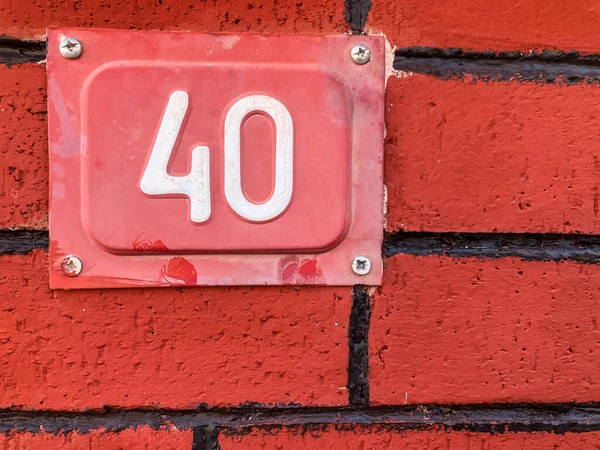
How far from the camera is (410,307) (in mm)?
577

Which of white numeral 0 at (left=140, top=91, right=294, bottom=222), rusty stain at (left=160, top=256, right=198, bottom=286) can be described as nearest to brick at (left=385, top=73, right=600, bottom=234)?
white numeral 0 at (left=140, top=91, right=294, bottom=222)

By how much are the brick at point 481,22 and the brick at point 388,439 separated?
441mm

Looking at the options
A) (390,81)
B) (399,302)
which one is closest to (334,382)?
(399,302)

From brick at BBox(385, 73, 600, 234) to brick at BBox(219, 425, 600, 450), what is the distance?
9.3 inches

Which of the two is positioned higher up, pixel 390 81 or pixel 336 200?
pixel 390 81

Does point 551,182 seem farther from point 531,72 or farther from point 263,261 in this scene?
point 263,261

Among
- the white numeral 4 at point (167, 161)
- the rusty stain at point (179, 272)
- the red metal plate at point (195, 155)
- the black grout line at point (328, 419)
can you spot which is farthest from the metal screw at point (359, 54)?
the black grout line at point (328, 419)

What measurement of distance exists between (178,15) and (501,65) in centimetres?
36

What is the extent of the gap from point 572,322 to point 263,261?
36 cm

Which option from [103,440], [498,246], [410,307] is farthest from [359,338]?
[103,440]

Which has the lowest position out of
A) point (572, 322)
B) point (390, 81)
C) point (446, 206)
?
point (572, 322)

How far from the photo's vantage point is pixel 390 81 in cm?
57

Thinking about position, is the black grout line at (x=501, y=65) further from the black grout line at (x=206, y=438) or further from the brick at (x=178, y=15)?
the black grout line at (x=206, y=438)

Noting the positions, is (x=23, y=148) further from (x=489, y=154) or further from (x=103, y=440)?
(x=489, y=154)
